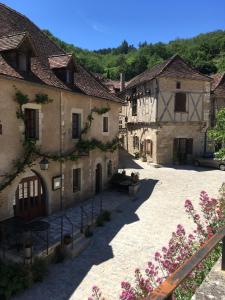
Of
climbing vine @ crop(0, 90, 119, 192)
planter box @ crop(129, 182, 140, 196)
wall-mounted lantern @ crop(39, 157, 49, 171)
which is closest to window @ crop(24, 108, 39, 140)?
climbing vine @ crop(0, 90, 119, 192)

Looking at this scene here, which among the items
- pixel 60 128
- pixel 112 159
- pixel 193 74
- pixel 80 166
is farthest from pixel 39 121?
pixel 193 74

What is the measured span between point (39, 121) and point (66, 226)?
4.39 metres

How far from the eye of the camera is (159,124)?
2505 cm

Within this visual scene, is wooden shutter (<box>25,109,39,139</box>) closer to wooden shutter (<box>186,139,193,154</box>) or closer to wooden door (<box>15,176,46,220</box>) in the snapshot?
wooden door (<box>15,176,46,220</box>)

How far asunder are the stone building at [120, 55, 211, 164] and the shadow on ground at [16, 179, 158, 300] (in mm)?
11595

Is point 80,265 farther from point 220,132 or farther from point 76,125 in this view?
point 76,125

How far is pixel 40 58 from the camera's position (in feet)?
47.2

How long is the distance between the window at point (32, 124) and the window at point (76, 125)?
290cm

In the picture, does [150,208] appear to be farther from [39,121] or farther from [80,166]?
[39,121]

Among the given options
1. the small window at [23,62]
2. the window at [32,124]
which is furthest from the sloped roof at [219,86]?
the small window at [23,62]

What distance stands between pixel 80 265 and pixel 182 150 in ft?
60.1

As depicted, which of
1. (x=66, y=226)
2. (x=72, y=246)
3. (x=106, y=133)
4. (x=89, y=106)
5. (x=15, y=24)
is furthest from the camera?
(x=106, y=133)

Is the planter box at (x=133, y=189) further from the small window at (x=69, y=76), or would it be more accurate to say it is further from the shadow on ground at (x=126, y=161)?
the small window at (x=69, y=76)

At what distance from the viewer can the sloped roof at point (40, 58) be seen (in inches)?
462
